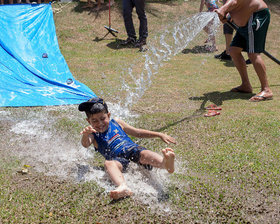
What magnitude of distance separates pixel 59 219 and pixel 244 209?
4.98 ft

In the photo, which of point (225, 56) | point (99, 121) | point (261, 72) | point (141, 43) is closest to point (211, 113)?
point (261, 72)

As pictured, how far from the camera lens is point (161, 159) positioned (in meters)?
2.94

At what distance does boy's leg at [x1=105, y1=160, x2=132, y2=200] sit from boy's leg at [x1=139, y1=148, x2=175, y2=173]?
0.24 meters

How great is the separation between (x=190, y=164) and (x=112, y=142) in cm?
85

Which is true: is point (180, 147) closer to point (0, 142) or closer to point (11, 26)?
point (0, 142)

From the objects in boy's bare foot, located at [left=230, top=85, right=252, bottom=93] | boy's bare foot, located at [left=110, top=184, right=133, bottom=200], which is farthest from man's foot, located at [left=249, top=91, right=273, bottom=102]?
boy's bare foot, located at [left=110, top=184, right=133, bottom=200]

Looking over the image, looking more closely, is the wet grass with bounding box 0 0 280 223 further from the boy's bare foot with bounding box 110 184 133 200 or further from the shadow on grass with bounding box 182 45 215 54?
the shadow on grass with bounding box 182 45 215 54

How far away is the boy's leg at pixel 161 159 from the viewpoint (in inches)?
108

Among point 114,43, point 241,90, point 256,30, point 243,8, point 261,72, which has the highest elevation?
point 243,8

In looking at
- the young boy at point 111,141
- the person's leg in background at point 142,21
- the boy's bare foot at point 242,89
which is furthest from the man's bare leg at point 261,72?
the person's leg in background at point 142,21

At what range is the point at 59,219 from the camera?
2.57 m

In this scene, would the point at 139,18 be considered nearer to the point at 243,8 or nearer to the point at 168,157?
the point at 243,8

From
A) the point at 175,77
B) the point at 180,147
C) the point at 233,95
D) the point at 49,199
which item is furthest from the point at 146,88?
the point at 49,199

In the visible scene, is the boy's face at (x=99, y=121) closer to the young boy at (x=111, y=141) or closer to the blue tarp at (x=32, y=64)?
the young boy at (x=111, y=141)
